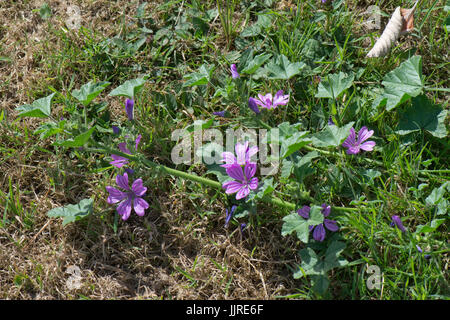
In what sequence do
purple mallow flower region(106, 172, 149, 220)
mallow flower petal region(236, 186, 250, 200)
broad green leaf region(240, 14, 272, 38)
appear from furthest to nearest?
broad green leaf region(240, 14, 272, 38) < purple mallow flower region(106, 172, 149, 220) < mallow flower petal region(236, 186, 250, 200)

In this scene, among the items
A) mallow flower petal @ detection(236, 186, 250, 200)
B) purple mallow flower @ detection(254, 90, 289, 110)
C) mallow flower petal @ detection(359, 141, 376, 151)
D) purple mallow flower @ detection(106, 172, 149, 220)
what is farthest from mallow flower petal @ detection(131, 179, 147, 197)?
mallow flower petal @ detection(359, 141, 376, 151)

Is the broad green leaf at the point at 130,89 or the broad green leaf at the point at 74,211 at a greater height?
the broad green leaf at the point at 130,89

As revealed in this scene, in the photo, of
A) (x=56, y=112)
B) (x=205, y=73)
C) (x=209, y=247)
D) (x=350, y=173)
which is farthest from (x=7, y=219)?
(x=350, y=173)

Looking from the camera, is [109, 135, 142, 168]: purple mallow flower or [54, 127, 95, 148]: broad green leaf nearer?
[54, 127, 95, 148]: broad green leaf

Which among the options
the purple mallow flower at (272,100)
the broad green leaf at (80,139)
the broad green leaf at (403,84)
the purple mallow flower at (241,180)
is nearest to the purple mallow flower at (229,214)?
the purple mallow flower at (241,180)

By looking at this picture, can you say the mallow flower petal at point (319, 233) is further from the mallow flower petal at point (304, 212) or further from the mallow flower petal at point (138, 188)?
the mallow flower petal at point (138, 188)

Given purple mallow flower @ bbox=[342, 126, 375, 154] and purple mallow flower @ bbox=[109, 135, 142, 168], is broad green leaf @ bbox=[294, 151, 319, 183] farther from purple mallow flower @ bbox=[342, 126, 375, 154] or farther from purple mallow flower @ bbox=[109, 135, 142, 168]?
purple mallow flower @ bbox=[109, 135, 142, 168]

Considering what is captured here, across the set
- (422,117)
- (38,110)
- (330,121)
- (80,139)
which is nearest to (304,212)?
(330,121)
